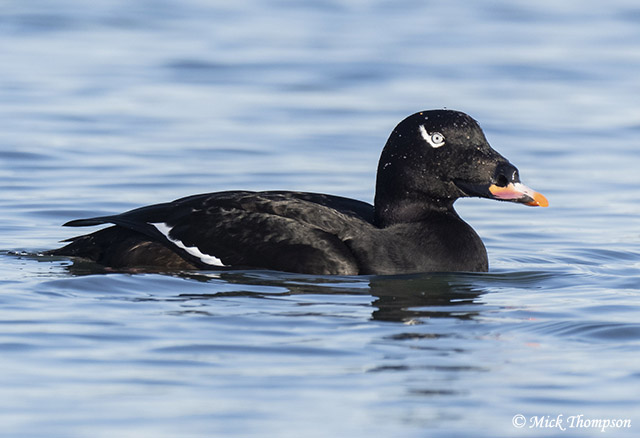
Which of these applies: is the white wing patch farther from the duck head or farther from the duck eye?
the duck eye

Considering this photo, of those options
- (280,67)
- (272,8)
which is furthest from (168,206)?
(272,8)

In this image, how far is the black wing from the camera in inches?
297

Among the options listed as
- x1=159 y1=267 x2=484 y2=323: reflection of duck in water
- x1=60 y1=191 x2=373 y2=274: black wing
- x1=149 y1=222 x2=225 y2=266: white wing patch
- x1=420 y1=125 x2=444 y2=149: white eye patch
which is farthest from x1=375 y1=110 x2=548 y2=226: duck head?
x1=149 y1=222 x2=225 y2=266: white wing patch

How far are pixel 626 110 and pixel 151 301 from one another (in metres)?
8.07

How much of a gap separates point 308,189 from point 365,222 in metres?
3.03

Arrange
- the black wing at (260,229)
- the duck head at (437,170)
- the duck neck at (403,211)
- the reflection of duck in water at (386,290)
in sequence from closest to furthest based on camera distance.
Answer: the reflection of duck in water at (386,290)
the black wing at (260,229)
the duck head at (437,170)
the duck neck at (403,211)

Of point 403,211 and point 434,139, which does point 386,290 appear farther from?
point 434,139

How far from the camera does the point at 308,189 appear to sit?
35.4 feet

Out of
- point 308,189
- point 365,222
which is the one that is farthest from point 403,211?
point 308,189

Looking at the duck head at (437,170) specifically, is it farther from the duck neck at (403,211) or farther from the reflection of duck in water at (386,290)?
the reflection of duck in water at (386,290)

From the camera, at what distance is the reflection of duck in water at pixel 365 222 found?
757cm

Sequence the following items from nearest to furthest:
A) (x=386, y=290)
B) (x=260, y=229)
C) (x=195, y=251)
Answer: (x=386, y=290) < (x=260, y=229) < (x=195, y=251)

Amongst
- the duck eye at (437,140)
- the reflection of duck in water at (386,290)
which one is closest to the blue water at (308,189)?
the reflection of duck in water at (386,290)

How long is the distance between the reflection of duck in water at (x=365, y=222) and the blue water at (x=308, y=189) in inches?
5.2
